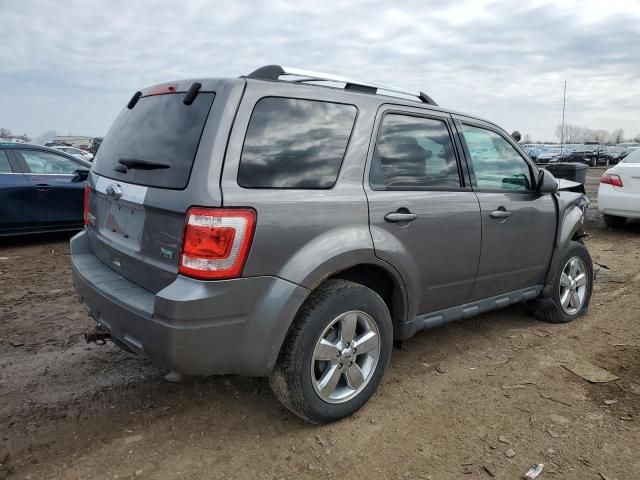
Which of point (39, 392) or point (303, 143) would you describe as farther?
point (39, 392)

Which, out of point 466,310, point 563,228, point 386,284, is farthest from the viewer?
point 563,228

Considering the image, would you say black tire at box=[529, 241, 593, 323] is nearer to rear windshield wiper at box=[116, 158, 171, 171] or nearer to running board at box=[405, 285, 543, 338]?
running board at box=[405, 285, 543, 338]

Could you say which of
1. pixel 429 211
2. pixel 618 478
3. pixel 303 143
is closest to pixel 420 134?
pixel 429 211

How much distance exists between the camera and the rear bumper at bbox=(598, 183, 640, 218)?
8.59 meters

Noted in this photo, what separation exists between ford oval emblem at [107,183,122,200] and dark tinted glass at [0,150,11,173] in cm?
520

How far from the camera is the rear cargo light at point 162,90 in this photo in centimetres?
287

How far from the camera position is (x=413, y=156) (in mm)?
3279

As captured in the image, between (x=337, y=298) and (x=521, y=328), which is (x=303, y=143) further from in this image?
(x=521, y=328)

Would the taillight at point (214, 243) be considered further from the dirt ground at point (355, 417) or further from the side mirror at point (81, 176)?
the side mirror at point (81, 176)

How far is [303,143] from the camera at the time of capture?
2742mm

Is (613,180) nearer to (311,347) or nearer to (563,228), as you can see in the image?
(563,228)

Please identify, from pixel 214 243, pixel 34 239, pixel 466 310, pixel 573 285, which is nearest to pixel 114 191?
pixel 214 243

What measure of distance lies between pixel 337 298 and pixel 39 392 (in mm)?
1992

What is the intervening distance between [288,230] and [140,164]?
35.6 inches
